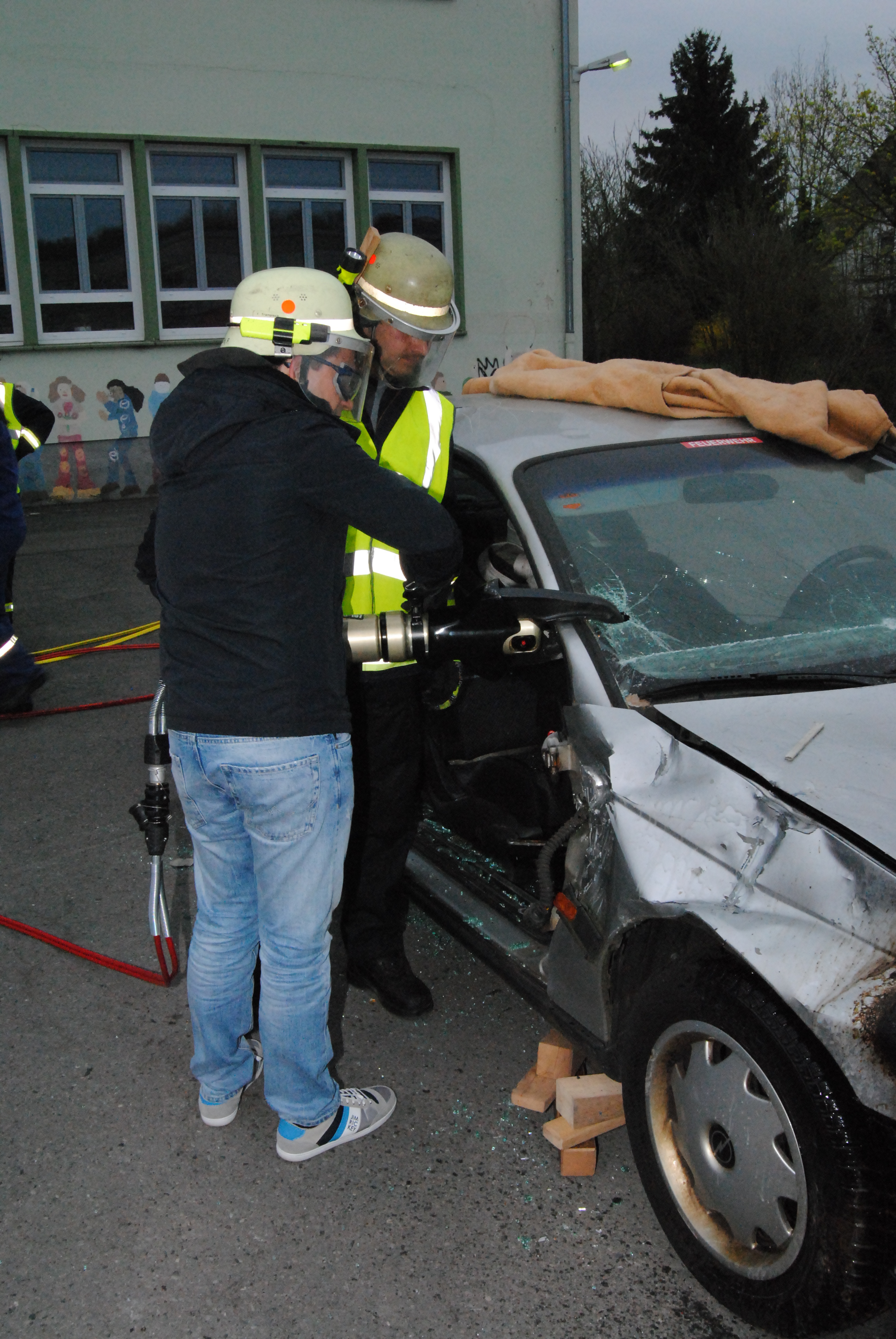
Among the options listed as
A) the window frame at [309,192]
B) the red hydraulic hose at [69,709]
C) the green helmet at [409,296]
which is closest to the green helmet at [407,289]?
the green helmet at [409,296]

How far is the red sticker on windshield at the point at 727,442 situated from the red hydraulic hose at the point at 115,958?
6.85 feet

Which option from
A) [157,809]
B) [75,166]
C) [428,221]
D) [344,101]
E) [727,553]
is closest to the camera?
[727,553]

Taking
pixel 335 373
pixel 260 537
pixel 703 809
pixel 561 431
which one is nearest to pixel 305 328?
pixel 335 373

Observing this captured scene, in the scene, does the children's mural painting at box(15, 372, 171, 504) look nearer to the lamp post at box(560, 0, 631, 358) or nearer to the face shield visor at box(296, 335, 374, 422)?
the lamp post at box(560, 0, 631, 358)

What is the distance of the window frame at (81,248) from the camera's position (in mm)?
14625

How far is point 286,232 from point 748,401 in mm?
14570

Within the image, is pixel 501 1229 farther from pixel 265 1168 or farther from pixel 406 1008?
pixel 406 1008

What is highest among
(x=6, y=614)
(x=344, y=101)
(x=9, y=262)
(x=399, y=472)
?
(x=344, y=101)

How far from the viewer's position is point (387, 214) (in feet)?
55.3

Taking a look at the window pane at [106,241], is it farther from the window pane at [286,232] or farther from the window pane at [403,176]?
the window pane at [403,176]

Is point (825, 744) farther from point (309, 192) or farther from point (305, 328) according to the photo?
point (309, 192)

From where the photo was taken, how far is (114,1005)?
3350mm

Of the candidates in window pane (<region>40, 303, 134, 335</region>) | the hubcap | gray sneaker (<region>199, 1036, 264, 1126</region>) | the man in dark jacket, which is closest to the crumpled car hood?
the hubcap

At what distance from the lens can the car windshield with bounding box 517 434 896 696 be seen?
266 cm
